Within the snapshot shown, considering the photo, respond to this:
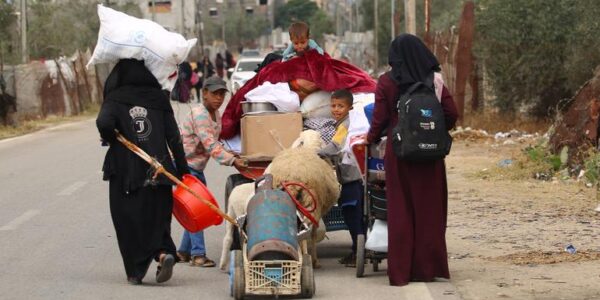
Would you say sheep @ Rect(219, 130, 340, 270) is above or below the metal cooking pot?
below

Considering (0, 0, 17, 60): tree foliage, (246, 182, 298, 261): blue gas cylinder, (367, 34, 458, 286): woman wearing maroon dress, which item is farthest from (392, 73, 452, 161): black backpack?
(0, 0, 17, 60): tree foliage

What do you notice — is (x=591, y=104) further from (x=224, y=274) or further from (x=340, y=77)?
(x=224, y=274)

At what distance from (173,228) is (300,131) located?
10.5ft

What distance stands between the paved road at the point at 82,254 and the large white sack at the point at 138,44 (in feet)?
5.37

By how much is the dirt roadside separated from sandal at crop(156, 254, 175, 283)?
2.14 m

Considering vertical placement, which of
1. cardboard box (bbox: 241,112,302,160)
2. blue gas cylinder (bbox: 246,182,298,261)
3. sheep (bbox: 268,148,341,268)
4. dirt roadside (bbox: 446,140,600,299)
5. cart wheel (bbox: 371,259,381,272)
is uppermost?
cardboard box (bbox: 241,112,302,160)

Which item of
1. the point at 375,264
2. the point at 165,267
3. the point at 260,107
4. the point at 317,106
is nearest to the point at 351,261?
the point at 375,264

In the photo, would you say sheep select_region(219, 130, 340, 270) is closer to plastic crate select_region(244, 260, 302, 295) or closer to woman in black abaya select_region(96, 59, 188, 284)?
woman in black abaya select_region(96, 59, 188, 284)

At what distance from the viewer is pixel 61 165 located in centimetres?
2072

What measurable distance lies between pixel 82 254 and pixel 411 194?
3.53 metres

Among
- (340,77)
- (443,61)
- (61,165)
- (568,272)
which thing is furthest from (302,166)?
(443,61)

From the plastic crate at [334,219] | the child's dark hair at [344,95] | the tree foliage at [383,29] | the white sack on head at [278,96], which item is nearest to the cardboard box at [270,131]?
the white sack on head at [278,96]

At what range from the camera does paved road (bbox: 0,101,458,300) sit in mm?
9141

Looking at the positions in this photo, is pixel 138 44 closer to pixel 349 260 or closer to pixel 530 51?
pixel 349 260
